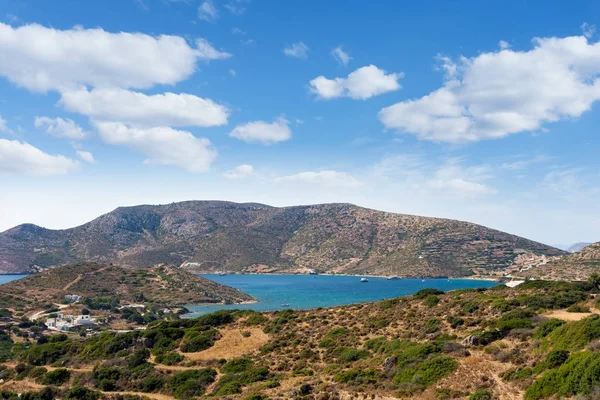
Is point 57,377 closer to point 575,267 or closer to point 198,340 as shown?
point 198,340

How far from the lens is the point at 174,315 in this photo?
10031cm

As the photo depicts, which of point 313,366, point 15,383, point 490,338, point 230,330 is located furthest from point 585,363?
point 15,383

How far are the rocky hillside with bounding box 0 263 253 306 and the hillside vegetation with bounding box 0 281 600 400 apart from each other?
76484 mm

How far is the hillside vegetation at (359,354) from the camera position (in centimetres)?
1989

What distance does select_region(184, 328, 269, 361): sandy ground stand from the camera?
37312 mm

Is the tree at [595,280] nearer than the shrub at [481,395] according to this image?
No

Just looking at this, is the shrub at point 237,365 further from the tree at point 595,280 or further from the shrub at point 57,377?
the tree at point 595,280

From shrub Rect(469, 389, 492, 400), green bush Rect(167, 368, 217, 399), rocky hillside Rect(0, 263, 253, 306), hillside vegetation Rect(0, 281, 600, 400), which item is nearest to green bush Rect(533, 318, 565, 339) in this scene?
hillside vegetation Rect(0, 281, 600, 400)

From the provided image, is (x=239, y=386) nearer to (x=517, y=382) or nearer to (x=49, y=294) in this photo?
(x=517, y=382)

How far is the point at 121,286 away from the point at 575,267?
134 meters

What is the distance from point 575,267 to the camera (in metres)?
124

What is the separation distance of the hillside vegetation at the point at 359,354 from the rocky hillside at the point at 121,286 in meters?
76.5

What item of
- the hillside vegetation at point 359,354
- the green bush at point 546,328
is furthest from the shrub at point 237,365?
the green bush at point 546,328

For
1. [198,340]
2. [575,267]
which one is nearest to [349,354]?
[198,340]
